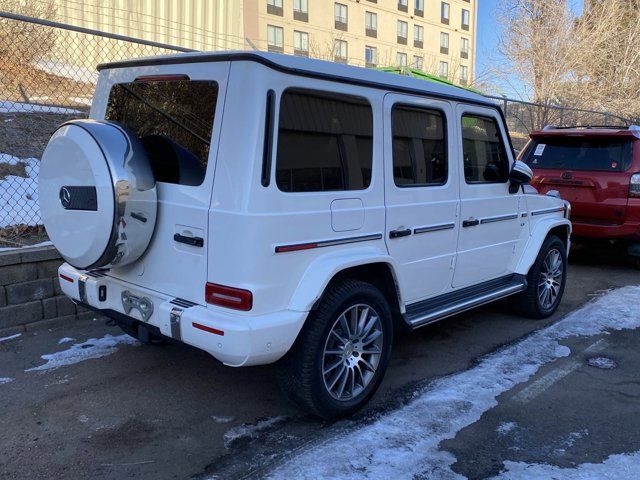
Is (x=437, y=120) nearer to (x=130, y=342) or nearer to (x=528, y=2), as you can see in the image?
(x=130, y=342)

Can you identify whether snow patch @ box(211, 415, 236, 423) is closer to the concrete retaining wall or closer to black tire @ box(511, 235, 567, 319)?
the concrete retaining wall

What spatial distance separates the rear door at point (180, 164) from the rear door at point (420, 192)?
1182 mm

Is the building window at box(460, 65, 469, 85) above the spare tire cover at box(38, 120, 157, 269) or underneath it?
above

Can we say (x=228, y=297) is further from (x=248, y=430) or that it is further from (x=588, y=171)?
(x=588, y=171)

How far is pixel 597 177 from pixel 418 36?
159 ft

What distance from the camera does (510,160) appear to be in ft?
16.4

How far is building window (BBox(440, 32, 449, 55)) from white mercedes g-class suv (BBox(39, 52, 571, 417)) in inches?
2141

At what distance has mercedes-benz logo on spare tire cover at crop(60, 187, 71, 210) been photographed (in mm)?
3357

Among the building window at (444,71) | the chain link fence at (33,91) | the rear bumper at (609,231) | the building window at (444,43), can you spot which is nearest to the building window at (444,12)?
the building window at (444,43)

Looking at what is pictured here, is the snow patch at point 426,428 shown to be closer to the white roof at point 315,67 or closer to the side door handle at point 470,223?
the side door handle at point 470,223

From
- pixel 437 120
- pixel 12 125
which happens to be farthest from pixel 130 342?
pixel 12 125

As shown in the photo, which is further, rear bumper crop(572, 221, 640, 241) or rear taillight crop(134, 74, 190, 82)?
rear bumper crop(572, 221, 640, 241)

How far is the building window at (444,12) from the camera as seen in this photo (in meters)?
54.0

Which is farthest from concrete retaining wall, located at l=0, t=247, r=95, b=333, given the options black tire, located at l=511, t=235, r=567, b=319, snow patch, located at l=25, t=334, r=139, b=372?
black tire, located at l=511, t=235, r=567, b=319
